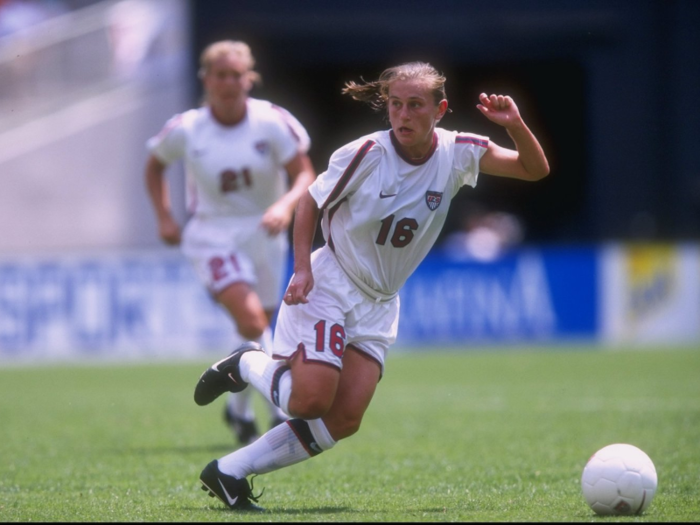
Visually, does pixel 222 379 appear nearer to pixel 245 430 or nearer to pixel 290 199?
pixel 290 199

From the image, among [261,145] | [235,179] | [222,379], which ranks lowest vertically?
[222,379]

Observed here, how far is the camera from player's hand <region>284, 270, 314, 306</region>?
501 centimetres

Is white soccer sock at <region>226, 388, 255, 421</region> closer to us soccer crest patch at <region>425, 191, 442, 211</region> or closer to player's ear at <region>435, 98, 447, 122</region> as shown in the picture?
us soccer crest patch at <region>425, 191, 442, 211</region>

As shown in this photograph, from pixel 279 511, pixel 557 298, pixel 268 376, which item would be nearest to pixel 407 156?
pixel 268 376

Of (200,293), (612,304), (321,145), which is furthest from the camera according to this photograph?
(321,145)

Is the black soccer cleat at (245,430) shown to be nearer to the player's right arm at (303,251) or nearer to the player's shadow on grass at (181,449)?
the player's shadow on grass at (181,449)

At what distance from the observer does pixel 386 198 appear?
5.15 meters

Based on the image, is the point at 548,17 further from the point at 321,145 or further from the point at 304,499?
the point at 304,499

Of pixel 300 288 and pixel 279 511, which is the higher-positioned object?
pixel 300 288

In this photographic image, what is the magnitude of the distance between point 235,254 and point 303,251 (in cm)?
252

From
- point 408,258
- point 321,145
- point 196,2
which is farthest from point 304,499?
point 321,145

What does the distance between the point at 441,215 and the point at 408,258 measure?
26 centimetres

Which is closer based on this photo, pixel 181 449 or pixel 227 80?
pixel 181 449

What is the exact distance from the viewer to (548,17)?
20.1 metres
